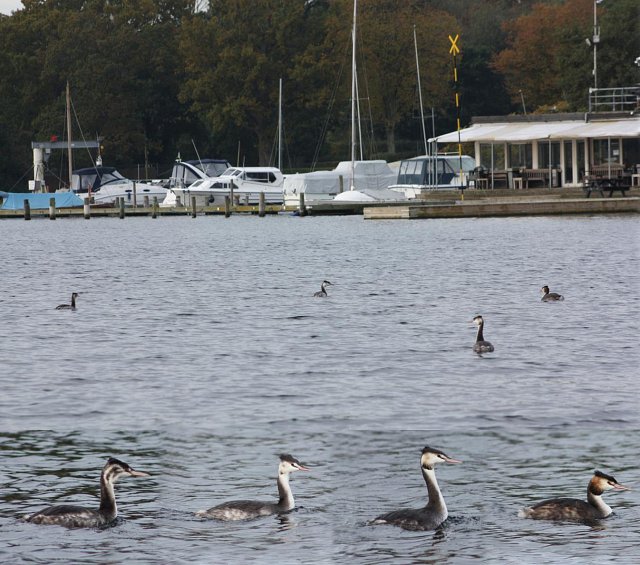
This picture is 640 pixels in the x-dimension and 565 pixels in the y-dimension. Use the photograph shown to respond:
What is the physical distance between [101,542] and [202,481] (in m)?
2.20

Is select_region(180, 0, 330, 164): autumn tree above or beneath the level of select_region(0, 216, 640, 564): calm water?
above

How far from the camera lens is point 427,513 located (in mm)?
13094

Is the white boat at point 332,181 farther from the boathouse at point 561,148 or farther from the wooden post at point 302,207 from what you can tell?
the boathouse at point 561,148

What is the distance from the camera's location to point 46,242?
71625mm

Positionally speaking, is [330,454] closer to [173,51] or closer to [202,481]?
[202,481]

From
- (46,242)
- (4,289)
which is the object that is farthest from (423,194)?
(4,289)

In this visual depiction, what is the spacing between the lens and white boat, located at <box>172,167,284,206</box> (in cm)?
9325

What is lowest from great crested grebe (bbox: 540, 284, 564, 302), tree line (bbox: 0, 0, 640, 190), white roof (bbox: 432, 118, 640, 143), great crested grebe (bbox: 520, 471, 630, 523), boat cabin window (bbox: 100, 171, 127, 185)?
great crested grebe (bbox: 520, 471, 630, 523)

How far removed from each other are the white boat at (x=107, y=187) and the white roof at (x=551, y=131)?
26.0 m

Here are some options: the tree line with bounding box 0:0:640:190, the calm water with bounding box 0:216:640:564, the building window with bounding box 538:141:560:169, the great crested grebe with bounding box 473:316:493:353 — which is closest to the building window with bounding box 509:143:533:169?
the building window with bounding box 538:141:560:169

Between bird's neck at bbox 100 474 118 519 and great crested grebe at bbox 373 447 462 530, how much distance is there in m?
2.46

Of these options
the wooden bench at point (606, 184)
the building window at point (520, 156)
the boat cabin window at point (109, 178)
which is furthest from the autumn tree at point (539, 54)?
the wooden bench at point (606, 184)

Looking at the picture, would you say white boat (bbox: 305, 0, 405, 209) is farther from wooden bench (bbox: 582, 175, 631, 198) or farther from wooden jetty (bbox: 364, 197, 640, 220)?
wooden bench (bbox: 582, 175, 631, 198)

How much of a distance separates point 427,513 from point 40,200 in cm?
8711
